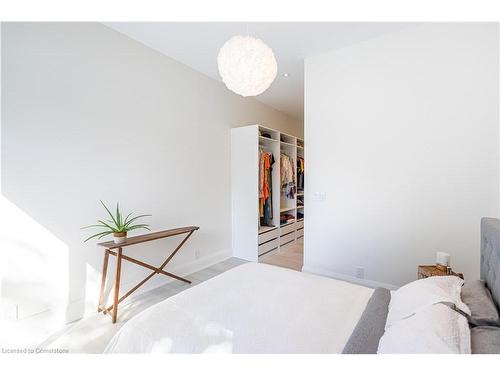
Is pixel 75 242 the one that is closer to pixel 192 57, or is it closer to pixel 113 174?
pixel 113 174

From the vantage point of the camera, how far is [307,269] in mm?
2713

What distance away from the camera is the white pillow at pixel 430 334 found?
2.40 ft

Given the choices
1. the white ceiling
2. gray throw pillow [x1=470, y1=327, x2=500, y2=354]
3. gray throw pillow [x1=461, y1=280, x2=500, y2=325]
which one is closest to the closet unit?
the white ceiling

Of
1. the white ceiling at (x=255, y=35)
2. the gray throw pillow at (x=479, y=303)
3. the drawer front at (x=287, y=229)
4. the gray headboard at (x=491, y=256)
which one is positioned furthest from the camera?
the drawer front at (x=287, y=229)

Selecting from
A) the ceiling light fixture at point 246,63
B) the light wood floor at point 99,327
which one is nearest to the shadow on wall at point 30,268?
the light wood floor at point 99,327

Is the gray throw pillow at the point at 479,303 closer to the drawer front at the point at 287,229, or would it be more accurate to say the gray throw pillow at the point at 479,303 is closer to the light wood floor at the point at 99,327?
the light wood floor at the point at 99,327

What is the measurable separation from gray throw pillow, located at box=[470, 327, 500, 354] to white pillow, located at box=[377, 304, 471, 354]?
3 centimetres

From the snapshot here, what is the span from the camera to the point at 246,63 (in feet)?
4.38

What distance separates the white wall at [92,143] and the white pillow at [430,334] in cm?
224

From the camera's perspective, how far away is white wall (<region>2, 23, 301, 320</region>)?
162cm

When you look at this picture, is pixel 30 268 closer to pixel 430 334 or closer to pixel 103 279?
pixel 103 279

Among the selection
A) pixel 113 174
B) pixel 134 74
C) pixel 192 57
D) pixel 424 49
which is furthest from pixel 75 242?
pixel 424 49

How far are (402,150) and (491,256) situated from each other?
3.98 feet
